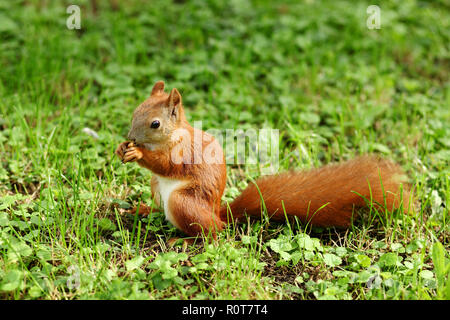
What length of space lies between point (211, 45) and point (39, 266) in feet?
7.67

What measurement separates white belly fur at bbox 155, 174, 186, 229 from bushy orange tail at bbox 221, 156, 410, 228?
0.26 meters

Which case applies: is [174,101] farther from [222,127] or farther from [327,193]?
[222,127]

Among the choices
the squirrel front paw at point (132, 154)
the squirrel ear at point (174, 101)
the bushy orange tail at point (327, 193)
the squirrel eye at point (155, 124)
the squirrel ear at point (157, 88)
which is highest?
the squirrel ear at point (157, 88)

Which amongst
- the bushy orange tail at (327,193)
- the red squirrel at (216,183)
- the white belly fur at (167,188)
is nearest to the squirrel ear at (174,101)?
the red squirrel at (216,183)

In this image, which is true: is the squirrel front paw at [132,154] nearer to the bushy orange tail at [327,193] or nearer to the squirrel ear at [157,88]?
the squirrel ear at [157,88]

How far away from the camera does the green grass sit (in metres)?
1.87

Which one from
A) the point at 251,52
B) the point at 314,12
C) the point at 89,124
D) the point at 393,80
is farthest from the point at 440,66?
the point at 89,124

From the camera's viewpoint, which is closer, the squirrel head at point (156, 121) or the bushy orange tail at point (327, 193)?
the squirrel head at point (156, 121)

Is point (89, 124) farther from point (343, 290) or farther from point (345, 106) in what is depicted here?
point (343, 290)

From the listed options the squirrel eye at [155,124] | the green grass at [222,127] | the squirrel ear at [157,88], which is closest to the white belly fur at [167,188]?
the green grass at [222,127]

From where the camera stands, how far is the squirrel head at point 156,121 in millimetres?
1892

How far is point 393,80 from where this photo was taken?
141 inches

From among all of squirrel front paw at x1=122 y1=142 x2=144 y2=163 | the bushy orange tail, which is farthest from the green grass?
squirrel front paw at x1=122 y1=142 x2=144 y2=163

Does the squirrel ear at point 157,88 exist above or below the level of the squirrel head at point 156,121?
above
